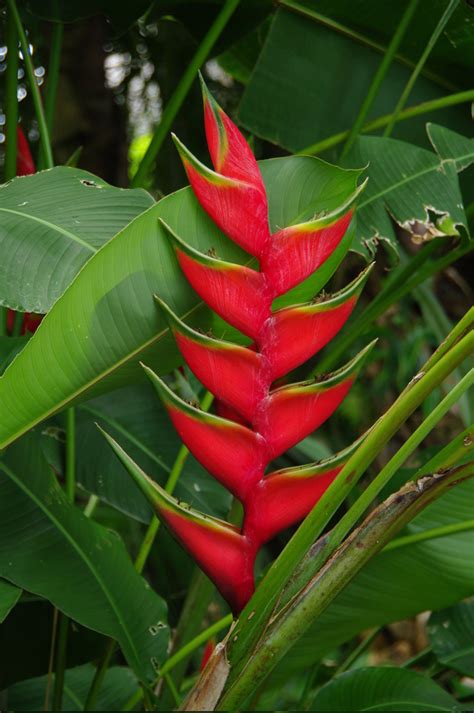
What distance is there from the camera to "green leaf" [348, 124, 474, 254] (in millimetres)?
812

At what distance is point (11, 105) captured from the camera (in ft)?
2.74

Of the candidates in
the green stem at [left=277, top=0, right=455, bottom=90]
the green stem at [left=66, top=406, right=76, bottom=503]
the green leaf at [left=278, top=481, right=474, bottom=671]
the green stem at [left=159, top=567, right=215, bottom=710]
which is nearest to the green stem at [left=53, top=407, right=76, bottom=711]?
the green stem at [left=66, top=406, right=76, bottom=503]

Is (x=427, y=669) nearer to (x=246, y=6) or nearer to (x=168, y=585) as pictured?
(x=168, y=585)

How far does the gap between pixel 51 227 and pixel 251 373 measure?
18 centimetres

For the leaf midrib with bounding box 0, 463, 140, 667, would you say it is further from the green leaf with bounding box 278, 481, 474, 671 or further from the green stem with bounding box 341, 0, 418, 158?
the green stem with bounding box 341, 0, 418, 158

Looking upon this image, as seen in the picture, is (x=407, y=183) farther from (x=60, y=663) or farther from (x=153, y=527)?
(x=60, y=663)

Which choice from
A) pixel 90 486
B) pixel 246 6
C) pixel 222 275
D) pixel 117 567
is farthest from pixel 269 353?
pixel 246 6

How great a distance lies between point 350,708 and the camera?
809 mm

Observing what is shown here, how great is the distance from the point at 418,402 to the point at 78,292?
0.23 m

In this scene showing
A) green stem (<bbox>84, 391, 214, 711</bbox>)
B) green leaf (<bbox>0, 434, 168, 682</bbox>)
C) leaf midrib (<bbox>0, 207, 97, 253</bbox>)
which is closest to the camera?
leaf midrib (<bbox>0, 207, 97, 253</bbox>)

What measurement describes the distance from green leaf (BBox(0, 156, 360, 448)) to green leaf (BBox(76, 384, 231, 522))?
351 millimetres

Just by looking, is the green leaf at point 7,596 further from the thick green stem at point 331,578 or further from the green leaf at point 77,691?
the green leaf at point 77,691

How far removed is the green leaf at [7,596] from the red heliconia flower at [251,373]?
173mm

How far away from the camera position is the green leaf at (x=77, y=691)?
93 cm
